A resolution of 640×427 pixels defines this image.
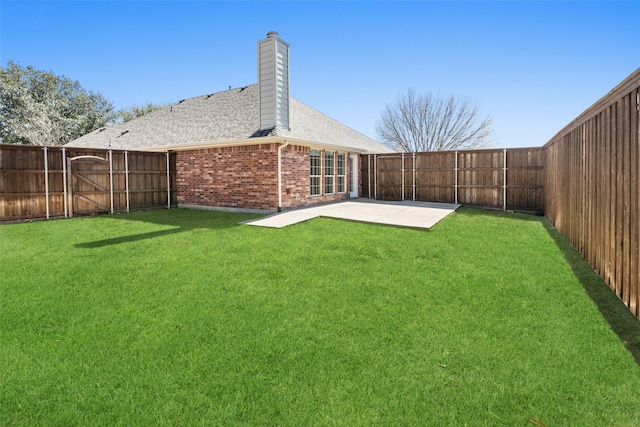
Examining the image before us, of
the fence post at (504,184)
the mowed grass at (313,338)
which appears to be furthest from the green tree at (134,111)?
the fence post at (504,184)

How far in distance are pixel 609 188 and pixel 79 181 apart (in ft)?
44.8

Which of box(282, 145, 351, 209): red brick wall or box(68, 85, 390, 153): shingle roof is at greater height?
box(68, 85, 390, 153): shingle roof

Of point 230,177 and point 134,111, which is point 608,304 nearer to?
point 230,177

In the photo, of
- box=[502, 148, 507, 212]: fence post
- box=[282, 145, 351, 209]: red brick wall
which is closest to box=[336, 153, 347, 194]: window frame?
box=[282, 145, 351, 209]: red brick wall

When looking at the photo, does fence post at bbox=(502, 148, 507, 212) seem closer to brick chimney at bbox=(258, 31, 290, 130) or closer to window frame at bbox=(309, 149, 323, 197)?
window frame at bbox=(309, 149, 323, 197)

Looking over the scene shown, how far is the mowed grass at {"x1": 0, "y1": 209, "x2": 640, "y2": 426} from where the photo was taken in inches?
96.7

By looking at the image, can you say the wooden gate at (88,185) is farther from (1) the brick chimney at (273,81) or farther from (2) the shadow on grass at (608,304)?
(2) the shadow on grass at (608,304)

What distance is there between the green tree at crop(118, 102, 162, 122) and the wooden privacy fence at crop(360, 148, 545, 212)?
101ft

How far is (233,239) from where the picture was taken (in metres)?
7.30

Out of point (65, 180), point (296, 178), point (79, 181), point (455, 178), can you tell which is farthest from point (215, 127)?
point (455, 178)

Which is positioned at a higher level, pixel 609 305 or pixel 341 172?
pixel 341 172

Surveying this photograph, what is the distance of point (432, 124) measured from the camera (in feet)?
107

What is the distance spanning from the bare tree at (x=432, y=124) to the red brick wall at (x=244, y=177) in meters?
22.6

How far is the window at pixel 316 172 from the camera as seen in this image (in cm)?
1329
